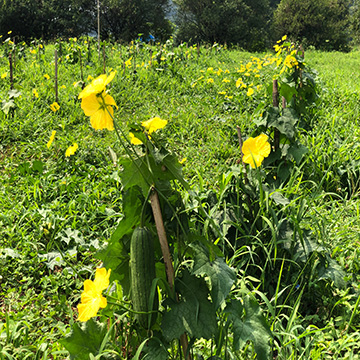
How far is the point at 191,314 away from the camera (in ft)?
3.31

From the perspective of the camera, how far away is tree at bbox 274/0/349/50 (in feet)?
73.3

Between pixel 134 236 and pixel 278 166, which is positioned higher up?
pixel 134 236

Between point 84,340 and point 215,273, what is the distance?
499 millimetres

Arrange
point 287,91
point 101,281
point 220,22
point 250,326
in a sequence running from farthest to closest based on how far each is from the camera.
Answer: point 220,22 → point 287,91 → point 250,326 → point 101,281

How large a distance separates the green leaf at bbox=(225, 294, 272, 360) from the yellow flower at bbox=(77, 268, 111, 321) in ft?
1.36

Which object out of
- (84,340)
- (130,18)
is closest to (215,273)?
(84,340)

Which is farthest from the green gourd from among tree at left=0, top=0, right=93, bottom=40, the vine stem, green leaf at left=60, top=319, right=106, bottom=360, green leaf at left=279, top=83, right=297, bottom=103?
tree at left=0, top=0, right=93, bottom=40

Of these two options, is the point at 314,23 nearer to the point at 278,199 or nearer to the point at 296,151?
the point at 296,151

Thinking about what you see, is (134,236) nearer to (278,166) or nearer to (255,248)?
(255,248)

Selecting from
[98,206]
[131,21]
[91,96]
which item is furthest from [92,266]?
[131,21]

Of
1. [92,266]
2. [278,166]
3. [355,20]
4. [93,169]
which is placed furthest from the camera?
[355,20]

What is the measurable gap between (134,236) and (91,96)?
381 millimetres

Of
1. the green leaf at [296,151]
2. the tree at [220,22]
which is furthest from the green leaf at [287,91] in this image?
the tree at [220,22]

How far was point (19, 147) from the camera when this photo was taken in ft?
10.7
